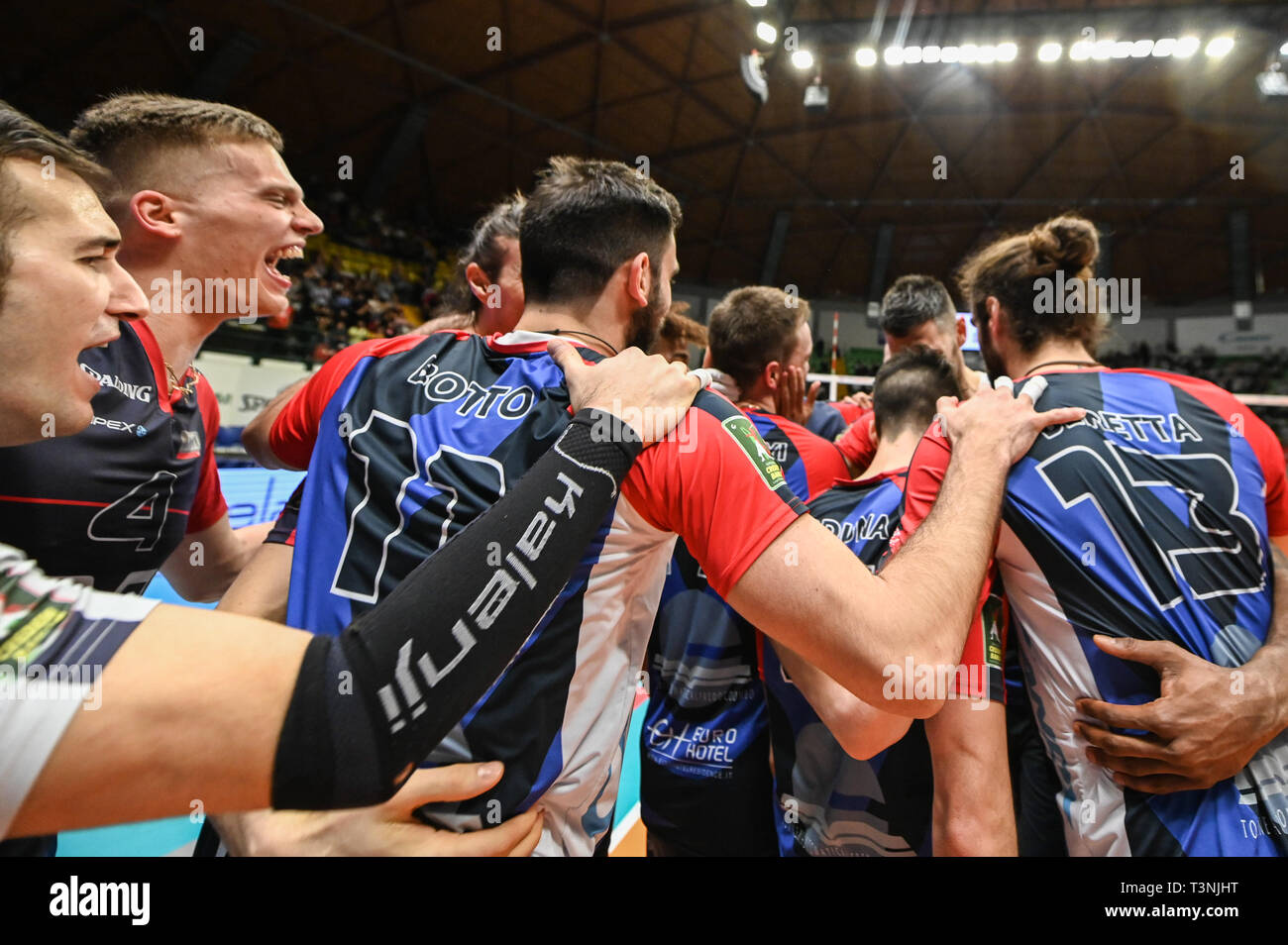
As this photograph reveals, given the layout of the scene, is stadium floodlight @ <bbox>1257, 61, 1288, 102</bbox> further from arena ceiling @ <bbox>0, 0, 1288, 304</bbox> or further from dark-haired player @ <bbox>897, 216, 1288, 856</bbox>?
dark-haired player @ <bbox>897, 216, 1288, 856</bbox>

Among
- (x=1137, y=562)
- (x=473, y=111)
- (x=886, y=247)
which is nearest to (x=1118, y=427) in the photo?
(x=1137, y=562)

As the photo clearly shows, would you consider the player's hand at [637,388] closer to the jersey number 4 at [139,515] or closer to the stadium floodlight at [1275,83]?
the jersey number 4 at [139,515]

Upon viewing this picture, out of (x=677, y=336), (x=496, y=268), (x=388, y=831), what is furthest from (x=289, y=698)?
(x=677, y=336)

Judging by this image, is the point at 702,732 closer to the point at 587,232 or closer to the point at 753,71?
the point at 587,232

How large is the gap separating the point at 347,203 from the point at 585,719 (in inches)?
674

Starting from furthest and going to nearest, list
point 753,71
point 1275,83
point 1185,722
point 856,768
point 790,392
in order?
point 1275,83 < point 753,71 < point 790,392 < point 856,768 < point 1185,722

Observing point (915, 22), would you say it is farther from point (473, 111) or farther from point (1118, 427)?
point (1118, 427)

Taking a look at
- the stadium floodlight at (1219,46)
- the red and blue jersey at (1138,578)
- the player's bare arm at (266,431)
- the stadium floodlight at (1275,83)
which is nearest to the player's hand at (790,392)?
the red and blue jersey at (1138,578)

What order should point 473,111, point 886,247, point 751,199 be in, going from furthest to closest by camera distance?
1. point 886,247
2. point 751,199
3. point 473,111

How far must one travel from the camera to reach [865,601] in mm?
1168

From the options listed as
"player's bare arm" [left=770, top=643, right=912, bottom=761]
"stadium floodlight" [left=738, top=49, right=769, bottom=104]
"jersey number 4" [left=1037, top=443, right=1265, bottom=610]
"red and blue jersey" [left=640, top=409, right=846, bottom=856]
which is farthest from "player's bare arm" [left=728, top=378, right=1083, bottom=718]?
"stadium floodlight" [left=738, top=49, right=769, bottom=104]

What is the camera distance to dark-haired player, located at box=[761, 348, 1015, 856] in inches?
63.8

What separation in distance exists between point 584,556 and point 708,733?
1.30 metres

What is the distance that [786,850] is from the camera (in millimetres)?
2191
